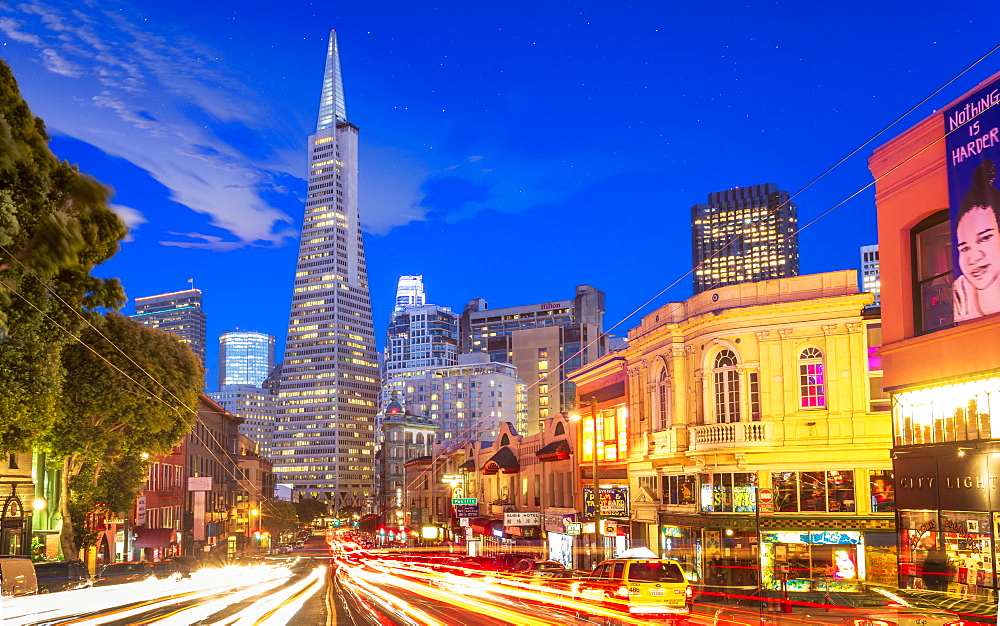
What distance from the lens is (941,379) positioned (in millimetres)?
27141

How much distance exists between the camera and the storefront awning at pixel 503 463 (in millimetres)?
69125

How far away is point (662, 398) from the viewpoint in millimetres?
44844

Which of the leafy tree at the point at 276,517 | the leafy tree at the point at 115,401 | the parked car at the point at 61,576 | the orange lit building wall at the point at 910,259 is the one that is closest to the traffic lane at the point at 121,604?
the parked car at the point at 61,576

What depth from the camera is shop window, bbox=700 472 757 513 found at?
4025 cm

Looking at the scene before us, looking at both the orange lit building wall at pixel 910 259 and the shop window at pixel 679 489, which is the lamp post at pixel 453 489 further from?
the orange lit building wall at pixel 910 259

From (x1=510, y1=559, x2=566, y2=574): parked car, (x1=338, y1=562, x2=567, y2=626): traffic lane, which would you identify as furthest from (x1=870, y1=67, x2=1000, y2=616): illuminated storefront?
(x1=510, y1=559, x2=566, y2=574): parked car

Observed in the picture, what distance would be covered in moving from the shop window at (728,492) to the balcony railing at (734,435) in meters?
1.68

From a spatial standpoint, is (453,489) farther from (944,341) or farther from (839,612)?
(839,612)

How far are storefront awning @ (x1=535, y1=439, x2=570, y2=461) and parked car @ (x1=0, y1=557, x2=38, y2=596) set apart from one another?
35584mm

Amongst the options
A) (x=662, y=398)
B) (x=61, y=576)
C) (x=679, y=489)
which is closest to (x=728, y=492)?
(x=679, y=489)

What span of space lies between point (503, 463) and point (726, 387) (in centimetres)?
3127

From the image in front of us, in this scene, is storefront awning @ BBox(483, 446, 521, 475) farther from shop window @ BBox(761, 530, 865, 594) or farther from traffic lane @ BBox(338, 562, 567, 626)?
shop window @ BBox(761, 530, 865, 594)

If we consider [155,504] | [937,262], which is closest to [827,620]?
[937,262]

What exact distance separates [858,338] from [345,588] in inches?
919
